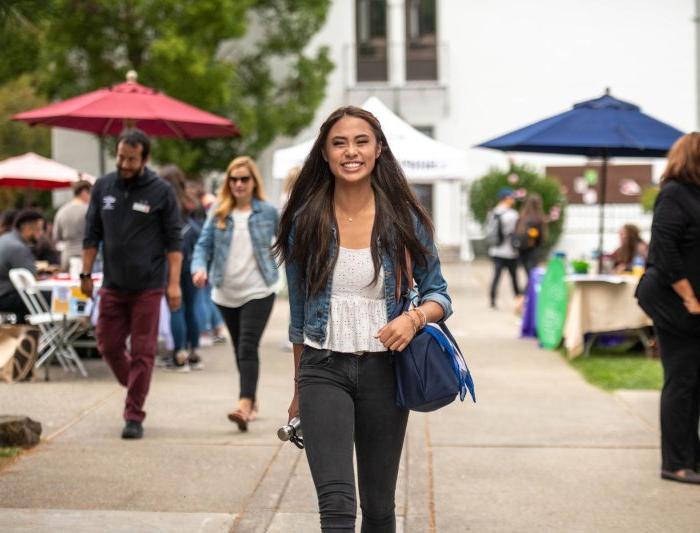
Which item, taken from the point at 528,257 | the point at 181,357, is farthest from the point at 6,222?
the point at 528,257

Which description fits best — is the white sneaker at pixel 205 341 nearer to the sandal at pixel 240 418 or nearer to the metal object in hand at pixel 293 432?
the sandal at pixel 240 418

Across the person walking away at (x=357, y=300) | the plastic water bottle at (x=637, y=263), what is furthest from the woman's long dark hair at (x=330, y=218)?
the plastic water bottle at (x=637, y=263)

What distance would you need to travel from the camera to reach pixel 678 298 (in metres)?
6.44

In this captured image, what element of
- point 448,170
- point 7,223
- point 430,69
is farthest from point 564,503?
point 430,69

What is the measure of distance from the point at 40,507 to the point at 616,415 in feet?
14.5

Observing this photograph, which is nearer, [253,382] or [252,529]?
[252,529]

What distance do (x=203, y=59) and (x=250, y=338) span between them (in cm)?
1555

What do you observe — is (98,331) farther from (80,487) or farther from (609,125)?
(609,125)

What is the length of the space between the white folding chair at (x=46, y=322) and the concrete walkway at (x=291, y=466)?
0.23 meters

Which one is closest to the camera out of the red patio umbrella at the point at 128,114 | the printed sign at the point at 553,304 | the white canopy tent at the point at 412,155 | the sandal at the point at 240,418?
the sandal at the point at 240,418

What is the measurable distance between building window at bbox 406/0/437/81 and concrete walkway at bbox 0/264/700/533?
22747 millimetres

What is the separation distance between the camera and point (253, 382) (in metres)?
7.91

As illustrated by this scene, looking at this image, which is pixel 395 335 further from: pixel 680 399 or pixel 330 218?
pixel 680 399

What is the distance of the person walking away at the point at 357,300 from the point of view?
4094mm
